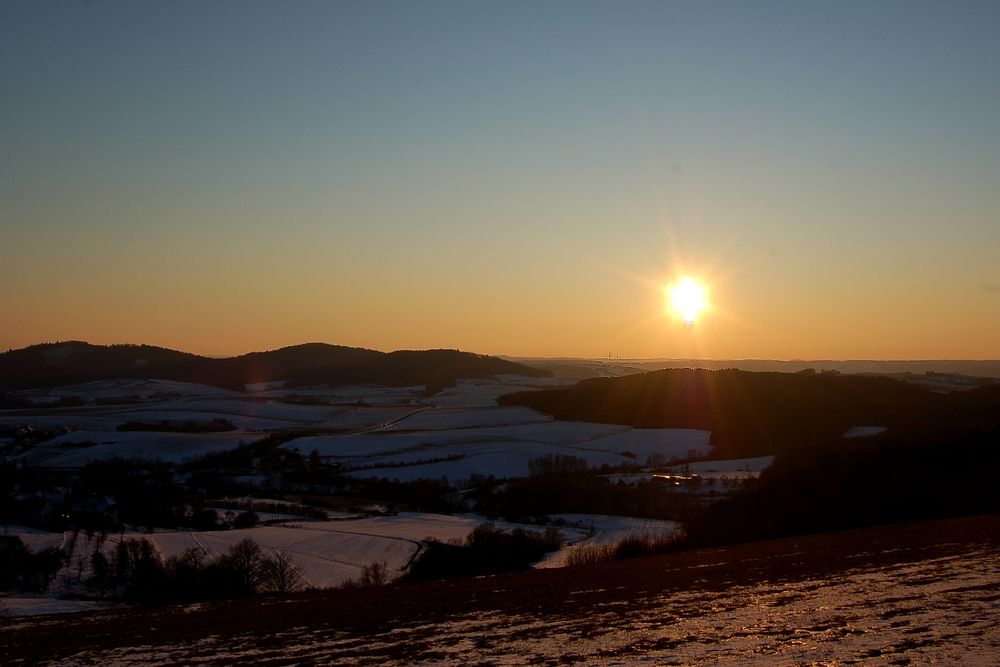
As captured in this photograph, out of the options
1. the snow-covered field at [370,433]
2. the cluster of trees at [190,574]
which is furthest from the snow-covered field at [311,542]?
the snow-covered field at [370,433]

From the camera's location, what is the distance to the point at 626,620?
38.1ft

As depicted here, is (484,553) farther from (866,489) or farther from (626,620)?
(626,620)

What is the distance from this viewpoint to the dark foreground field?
30.6 ft

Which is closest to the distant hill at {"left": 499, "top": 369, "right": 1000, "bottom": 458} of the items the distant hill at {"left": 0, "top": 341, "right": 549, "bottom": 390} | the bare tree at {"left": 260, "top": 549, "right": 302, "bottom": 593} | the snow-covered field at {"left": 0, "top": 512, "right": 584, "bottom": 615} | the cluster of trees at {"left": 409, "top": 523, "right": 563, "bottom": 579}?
the snow-covered field at {"left": 0, "top": 512, "right": 584, "bottom": 615}

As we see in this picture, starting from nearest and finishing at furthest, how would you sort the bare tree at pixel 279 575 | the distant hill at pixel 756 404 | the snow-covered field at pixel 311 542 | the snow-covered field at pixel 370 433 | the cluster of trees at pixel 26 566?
the bare tree at pixel 279 575, the cluster of trees at pixel 26 566, the snow-covered field at pixel 311 542, the distant hill at pixel 756 404, the snow-covered field at pixel 370 433

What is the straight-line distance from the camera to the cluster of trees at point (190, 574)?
26234mm

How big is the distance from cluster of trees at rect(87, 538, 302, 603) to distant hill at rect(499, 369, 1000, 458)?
146 feet

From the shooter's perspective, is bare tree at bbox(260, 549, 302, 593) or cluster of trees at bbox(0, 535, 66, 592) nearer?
bare tree at bbox(260, 549, 302, 593)

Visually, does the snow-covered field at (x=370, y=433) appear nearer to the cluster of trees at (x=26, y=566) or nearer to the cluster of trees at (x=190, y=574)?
the cluster of trees at (x=190, y=574)

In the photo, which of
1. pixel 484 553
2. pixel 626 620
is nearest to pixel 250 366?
pixel 484 553

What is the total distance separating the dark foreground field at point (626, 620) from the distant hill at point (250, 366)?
146559 mm

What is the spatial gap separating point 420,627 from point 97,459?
73330 millimetres

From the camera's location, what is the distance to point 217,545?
113 ft

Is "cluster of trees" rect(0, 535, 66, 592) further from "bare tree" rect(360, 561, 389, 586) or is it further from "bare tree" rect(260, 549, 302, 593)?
"bare tree" rect(360, 561, 389, 586)
